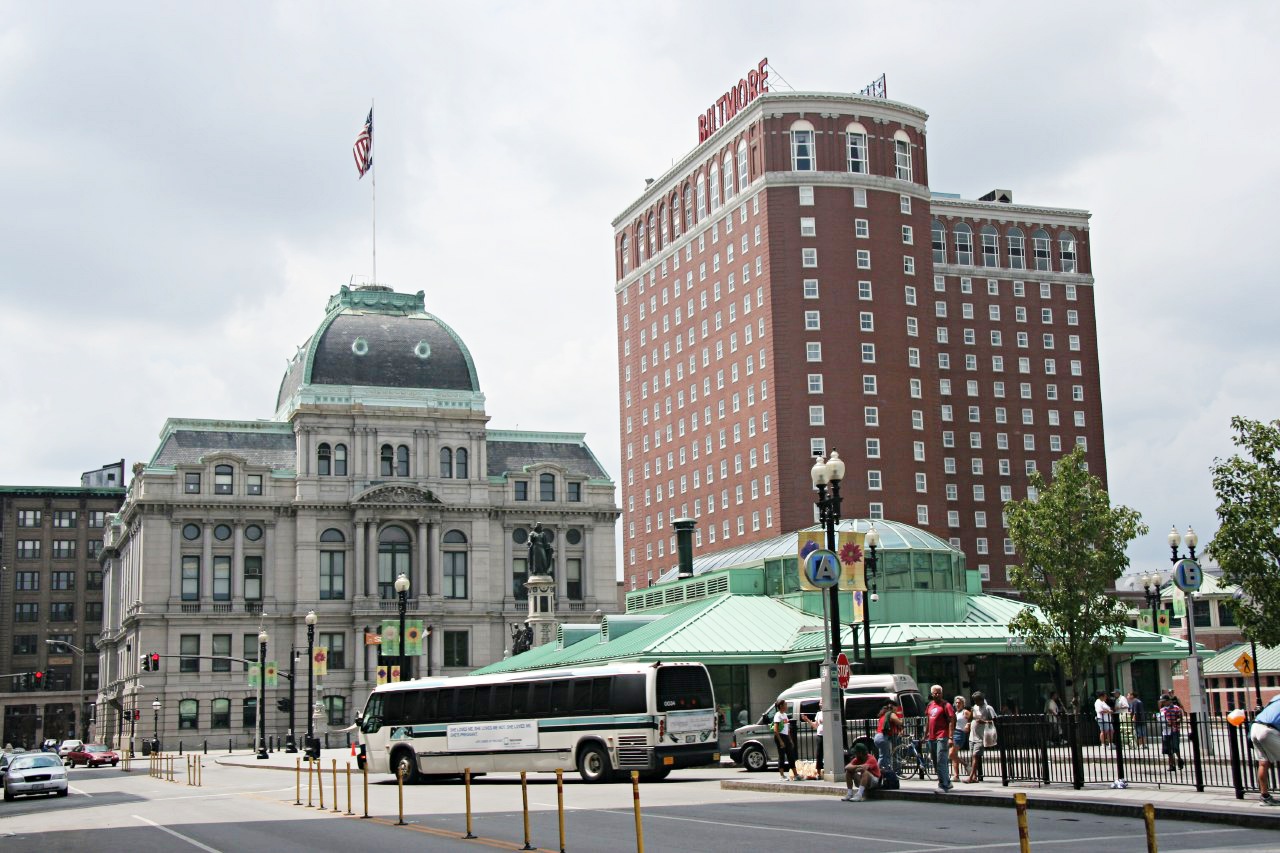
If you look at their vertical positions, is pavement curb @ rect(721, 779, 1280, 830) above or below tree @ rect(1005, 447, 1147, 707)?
below

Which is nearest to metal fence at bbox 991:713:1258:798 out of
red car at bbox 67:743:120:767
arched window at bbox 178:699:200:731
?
red car at bbox 67:743:120:767

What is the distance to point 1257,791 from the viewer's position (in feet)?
87.9

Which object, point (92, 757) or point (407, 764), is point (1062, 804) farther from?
point (92, 757)

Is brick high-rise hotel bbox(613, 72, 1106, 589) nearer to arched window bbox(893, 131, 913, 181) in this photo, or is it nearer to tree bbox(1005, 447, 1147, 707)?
arched window bbox(893, 131, 913, 181)

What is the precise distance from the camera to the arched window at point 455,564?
11506 centimetres

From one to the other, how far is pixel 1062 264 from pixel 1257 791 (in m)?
113

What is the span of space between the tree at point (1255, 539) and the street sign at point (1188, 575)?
0.54m

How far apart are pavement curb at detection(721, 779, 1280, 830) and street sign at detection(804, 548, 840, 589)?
15.1ft

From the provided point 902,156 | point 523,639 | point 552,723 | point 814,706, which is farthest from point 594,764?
point 902,156

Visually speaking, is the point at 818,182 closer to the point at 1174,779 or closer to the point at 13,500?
the point at 1174,779

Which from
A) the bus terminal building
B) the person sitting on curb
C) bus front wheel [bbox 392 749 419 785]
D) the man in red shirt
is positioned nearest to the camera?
the man in red shirt

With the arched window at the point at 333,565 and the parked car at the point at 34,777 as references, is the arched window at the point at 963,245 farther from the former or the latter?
the parked car at the point at 34,777

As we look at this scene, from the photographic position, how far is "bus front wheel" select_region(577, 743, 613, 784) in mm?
41094

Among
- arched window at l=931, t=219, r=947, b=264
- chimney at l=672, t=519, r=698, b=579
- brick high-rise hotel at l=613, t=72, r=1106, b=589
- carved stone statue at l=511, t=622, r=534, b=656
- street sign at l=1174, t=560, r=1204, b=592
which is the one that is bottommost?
carved stone statue at l=511, t=622, r=534, b=656
